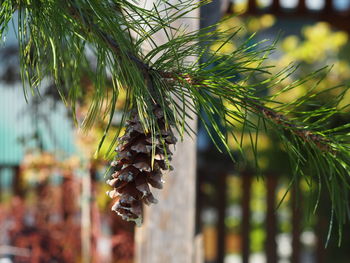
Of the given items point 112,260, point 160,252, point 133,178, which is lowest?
point 112,260

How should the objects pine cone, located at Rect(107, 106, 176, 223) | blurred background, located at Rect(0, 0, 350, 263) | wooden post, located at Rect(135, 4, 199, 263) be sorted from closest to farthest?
pine cone, located at Rect(107, 106, 176, 223), wooden post, located at Rect(135, 4, 199, 263), blurred background, located at Rect(0, 0, 350, 263)

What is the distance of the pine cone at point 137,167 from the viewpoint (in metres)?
0.63

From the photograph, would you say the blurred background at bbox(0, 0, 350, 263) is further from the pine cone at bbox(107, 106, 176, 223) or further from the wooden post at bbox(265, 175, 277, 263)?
the pine cone at bbox(107, 106, 176, 223)

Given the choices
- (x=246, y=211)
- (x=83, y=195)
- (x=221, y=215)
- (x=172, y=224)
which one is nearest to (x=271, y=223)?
(x=246, y=211)

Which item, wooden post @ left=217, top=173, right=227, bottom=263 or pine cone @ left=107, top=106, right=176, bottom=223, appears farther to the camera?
wooden post @ left=217, top=173, right=227, bottom=263

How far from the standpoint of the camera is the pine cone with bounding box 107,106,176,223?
0.63m

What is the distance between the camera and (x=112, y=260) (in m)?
3.20

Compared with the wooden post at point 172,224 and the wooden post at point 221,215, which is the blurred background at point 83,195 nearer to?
the wooden post at point 221,215

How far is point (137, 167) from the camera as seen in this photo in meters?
0.63

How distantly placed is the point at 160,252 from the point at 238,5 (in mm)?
2465

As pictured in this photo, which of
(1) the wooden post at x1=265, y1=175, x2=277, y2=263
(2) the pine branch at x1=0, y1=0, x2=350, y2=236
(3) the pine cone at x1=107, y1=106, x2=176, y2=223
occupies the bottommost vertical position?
(1) the wooden post at x1=265, y1=175, x2=277, y2=263

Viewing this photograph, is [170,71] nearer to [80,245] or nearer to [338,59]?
[80,245]

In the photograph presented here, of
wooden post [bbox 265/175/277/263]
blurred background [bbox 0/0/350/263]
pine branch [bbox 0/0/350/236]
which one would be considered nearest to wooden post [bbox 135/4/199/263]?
blurred background [bbox 0/0/350/263]

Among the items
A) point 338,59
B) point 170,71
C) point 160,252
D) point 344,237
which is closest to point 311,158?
point 170,71
